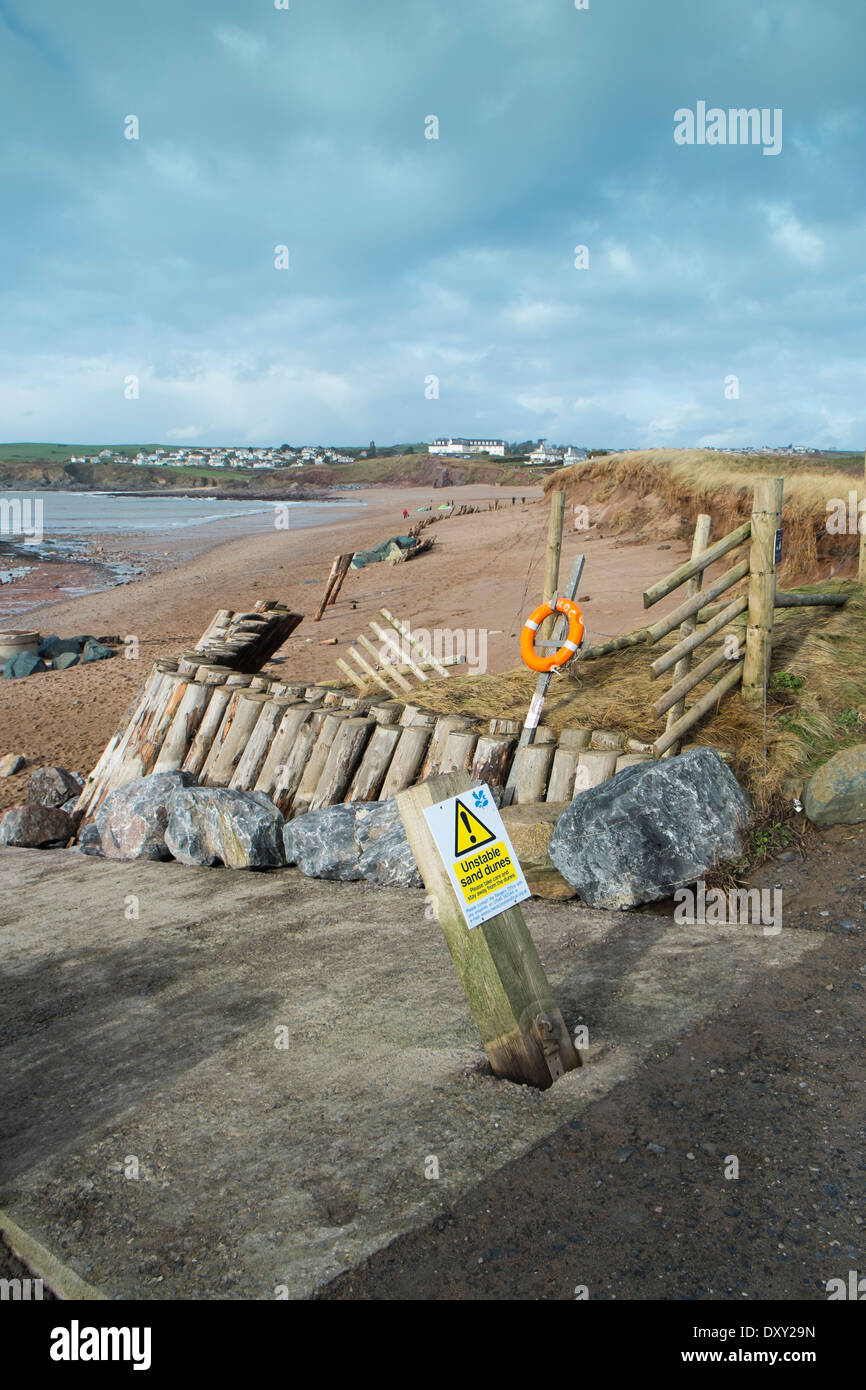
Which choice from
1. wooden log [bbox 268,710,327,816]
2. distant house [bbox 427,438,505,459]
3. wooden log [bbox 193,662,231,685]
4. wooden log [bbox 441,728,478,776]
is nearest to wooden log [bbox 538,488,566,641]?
wooden log [bbox 441,728,478,776]

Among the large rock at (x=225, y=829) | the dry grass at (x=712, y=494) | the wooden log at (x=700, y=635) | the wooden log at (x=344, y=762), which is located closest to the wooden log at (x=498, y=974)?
the wooden log at (x=700, y=635)

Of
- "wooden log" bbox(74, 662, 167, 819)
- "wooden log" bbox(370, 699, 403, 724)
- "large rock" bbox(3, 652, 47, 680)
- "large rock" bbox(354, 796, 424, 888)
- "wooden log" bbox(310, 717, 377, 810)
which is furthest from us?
"large rock" bbox(3, 652, 47, 680)

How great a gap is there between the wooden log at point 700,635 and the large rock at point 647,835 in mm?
963

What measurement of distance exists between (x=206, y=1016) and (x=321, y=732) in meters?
3.21

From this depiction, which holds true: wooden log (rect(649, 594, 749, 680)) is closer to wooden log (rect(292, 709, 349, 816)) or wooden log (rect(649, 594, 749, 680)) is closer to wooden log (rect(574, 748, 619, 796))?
wooden log (rect(574, 748, 619, 796))

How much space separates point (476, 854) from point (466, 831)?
0.10 m

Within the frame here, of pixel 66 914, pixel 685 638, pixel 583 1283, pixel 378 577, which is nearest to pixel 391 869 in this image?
pixel 66 914

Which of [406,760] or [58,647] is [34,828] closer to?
[406,760]

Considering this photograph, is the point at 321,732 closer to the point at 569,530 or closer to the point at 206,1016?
the point at 206,1016

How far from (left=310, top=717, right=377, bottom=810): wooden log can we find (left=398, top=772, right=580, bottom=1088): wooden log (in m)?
3.71

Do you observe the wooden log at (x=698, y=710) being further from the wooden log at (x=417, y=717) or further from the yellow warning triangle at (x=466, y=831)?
the yellow warning triangle at (x=466, y=831)

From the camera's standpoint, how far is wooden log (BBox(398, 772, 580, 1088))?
3387 millimetres

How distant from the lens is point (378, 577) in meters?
24.4

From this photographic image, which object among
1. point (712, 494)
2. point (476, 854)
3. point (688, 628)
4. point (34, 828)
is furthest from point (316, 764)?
point (712, 494)
